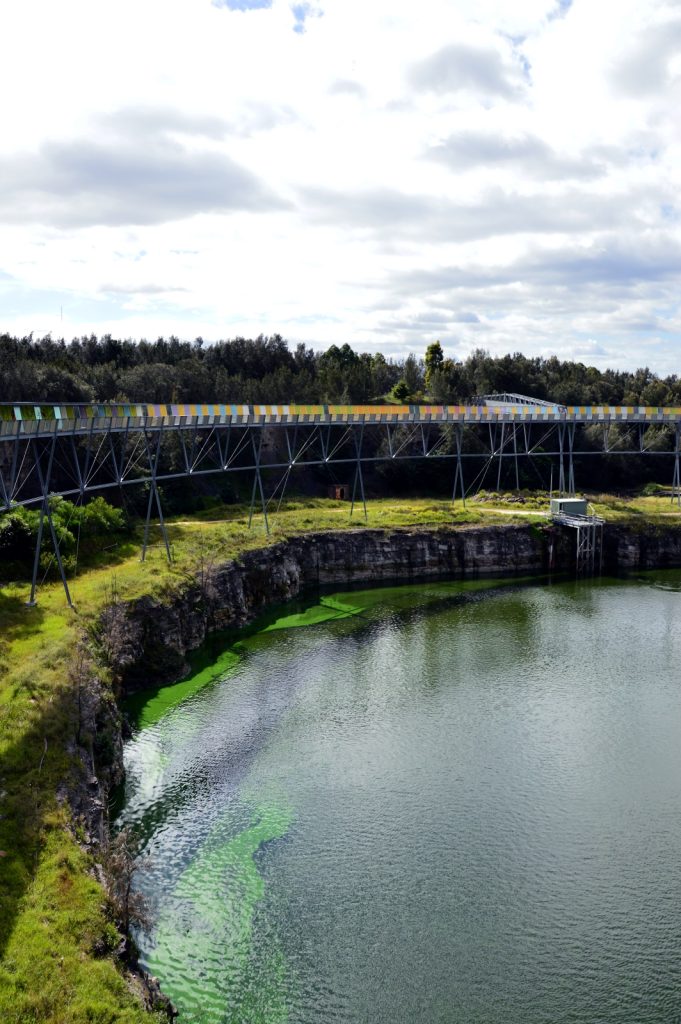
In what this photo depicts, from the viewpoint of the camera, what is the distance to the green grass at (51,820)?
20453 millimetres

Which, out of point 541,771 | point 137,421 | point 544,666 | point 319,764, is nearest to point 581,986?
point 541,771

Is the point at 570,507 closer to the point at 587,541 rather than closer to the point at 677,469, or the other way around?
the point at 587,541

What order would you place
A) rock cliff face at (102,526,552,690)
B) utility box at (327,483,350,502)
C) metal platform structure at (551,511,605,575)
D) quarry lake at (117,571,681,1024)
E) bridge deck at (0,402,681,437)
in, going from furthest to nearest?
utility box at (327,483,350,502)
metal platform structure at (551,511,605,575)
rock cliff face at (102,526,552,690)
bridge deck at (0,402,681,437)
quarry lake at (117,571,681,1024)

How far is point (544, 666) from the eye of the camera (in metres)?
55.6

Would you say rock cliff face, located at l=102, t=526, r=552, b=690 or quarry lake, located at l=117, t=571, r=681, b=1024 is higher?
rock cliff face, located at l=102, t=526, r=552, b=690

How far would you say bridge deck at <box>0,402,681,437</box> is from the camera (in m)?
49.4

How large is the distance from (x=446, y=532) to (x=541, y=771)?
46694mm

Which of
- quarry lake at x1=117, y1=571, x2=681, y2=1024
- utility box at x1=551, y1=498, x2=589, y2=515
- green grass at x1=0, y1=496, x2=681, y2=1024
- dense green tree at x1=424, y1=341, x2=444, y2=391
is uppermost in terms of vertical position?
dense green tree at x1=424, y1=341, x2=444, y2=391

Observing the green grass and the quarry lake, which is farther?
the quarry lake

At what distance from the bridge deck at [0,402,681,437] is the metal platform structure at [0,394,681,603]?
5.2 inches

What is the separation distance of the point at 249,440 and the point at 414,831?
277 ft

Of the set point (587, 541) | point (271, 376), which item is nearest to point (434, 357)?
point (271, 376)

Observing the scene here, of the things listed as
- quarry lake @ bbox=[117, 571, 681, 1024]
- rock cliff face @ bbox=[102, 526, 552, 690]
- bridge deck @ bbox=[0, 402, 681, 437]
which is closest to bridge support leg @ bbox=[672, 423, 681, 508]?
bridge deck @ bbox=[0, 402, 681, 437]

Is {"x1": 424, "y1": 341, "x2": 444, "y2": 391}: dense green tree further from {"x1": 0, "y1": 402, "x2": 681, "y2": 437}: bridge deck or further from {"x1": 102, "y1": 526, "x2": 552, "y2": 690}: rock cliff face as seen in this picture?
{"x1": 102, "y1": 526, "x2": 552, "y2": 690}: rock cliff face
